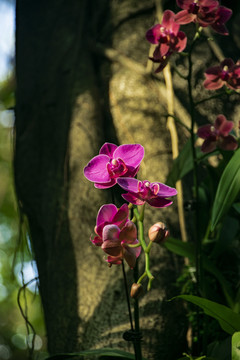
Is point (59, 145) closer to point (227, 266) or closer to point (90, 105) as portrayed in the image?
point (90, 105)

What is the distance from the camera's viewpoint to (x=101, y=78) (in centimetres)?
150

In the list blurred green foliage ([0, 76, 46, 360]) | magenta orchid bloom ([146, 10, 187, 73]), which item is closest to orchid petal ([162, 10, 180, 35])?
magenta orchid bloom ([146, 10, 187, 73])

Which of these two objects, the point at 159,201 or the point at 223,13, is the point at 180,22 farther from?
the point at 159,201

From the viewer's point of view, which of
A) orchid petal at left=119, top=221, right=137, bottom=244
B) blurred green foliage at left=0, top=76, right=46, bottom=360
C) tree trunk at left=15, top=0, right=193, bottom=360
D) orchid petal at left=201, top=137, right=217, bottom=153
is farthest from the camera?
blurred green foliage at left=0, top=76, right=46, bottom=360

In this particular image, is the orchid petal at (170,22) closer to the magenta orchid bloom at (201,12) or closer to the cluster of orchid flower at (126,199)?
the magenta orchid bloom at (201,12)

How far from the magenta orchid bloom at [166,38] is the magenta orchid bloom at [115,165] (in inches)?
11.6

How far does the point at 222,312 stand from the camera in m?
0.69

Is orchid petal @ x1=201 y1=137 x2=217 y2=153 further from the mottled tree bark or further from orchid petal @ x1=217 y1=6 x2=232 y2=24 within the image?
the mottled tree bark

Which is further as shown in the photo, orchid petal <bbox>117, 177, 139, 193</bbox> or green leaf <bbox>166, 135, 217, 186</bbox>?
green leaf <bbox>166, 135, 217, 186</bbox>

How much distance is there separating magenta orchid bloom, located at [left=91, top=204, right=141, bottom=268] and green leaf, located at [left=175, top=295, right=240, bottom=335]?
0.50 ft

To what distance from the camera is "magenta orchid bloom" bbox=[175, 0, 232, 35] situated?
0.81 metres

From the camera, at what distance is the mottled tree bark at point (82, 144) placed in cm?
109

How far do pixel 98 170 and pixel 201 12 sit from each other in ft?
1.38

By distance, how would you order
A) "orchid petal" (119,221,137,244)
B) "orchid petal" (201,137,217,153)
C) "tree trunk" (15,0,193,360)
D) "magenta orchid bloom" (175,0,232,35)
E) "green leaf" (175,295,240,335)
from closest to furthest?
1. "orchid petal" (119,221,137,244)
2. "green leaf" (175,295,240,335)
3. "magenta orchid bloom" (175,0,232,35)
4. "orchid petal" (201,137,217,153)
5. "tree trunk" (15,0,193,360)
